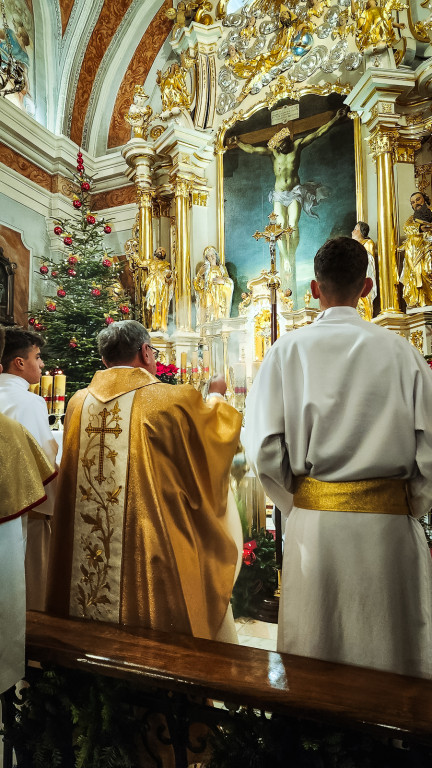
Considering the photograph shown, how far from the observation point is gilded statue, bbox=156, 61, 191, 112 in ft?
33.5

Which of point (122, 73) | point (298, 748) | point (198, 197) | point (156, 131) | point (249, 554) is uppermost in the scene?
point (122, 73)

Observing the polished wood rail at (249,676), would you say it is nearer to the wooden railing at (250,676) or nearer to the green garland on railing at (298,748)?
the wooden railing at (250,676)

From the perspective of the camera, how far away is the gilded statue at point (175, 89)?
1021 centimetres

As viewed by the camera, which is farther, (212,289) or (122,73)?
(122,73)

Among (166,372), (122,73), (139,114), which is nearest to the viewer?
(166,372)

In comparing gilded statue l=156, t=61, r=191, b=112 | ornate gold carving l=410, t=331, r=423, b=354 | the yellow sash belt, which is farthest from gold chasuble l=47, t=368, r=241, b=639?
gilded statue l=156, t=61, r=191, b=112

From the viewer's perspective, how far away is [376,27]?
8.49 m

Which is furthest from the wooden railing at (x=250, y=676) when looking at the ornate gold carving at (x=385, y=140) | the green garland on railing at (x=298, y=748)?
the ornate gold carving at (x=385, y=140)

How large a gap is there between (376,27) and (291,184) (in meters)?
2.48

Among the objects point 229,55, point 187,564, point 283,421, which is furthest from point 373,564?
point 229,55

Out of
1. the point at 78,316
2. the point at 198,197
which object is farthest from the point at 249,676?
the point at 198,197

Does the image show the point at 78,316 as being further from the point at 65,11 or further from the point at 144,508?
the point at 65,11

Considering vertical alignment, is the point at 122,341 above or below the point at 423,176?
below

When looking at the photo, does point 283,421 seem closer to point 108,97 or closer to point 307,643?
point 307,643
